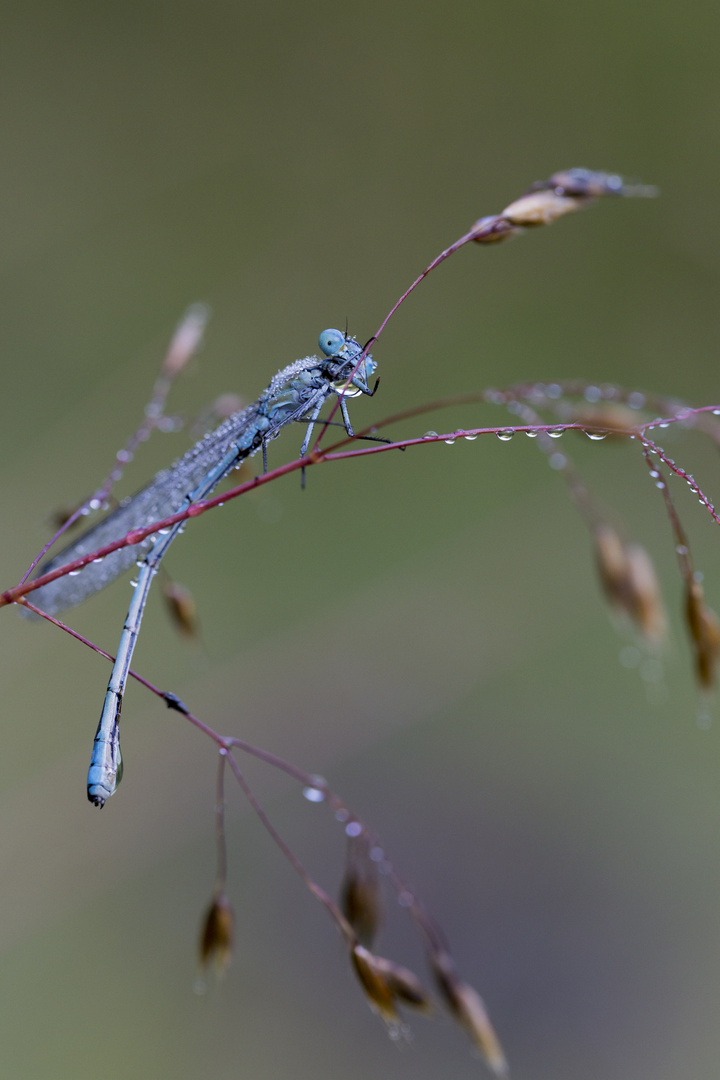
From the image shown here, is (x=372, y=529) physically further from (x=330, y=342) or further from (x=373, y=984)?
(x=373, y=984)

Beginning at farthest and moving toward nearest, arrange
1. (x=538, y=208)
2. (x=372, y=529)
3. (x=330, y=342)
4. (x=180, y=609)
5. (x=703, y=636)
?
1. (x=372, y=529)
2. (x=180, y=609)
3. (x=703, y=636)
4. (x=330, y=342)
5. (x=538, y=208)

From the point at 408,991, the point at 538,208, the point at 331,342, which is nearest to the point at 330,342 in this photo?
the point at 331,342

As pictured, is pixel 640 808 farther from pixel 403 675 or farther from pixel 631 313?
pixel 631 313

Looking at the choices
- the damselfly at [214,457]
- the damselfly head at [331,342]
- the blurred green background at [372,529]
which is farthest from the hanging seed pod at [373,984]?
the blurred green background at [372,529]

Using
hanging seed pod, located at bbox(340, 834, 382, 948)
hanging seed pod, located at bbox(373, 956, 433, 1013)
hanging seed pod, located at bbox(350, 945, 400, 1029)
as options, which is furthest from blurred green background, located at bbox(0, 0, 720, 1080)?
hanging seed pod, located at bbox(350, 945, 400, 1029)

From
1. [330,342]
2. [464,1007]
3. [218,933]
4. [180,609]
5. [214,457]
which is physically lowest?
[464,1007]

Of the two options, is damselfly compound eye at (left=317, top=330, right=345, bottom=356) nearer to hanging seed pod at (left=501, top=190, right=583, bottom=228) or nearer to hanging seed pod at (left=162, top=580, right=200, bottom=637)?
hanging seed pod at (left=501, top=190, right=583, bottom=228)
